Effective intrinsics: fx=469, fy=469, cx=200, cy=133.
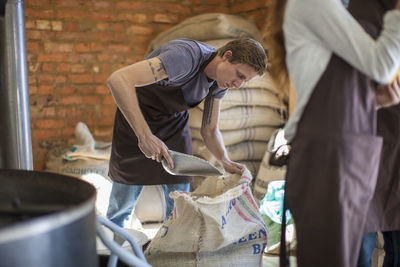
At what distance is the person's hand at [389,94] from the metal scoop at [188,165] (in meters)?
0.66

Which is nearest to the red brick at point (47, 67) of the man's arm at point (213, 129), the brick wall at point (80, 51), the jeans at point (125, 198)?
the brick wall at point (80, 51)

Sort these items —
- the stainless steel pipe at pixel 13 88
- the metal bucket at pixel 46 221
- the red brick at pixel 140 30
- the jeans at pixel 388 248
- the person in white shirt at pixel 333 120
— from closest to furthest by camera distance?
1. the metal bucket at pixel 46 221
2. the person in white shirt at pixel 333 120
3. the jeans at pixel 388 248
4. the stainless steel pipe at pixel 13 88
5. the red brick at pixel 140 30

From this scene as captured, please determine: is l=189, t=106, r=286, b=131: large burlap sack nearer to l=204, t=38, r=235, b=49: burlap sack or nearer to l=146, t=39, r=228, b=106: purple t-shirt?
l=204, t=38, r=235, b=49: burlap sack

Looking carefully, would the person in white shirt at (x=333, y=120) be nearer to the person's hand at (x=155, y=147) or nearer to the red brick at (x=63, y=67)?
the person's hand at (x=155, y=147)

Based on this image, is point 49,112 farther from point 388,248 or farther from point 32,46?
point 388,248

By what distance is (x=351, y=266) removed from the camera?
1018 millimetres

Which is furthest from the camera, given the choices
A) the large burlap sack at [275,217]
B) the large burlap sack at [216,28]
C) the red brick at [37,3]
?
the red brick at [37,3]

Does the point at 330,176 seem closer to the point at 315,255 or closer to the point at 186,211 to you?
the point at 315,255

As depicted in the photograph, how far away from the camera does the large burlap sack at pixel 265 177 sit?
2.41 m

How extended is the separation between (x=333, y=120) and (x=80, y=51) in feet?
7.94

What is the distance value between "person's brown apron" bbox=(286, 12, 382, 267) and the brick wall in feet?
7.04

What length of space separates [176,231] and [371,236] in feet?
2.15

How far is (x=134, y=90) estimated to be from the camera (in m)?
1.50

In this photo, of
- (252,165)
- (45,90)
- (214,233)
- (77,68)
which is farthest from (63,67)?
(214,233)
